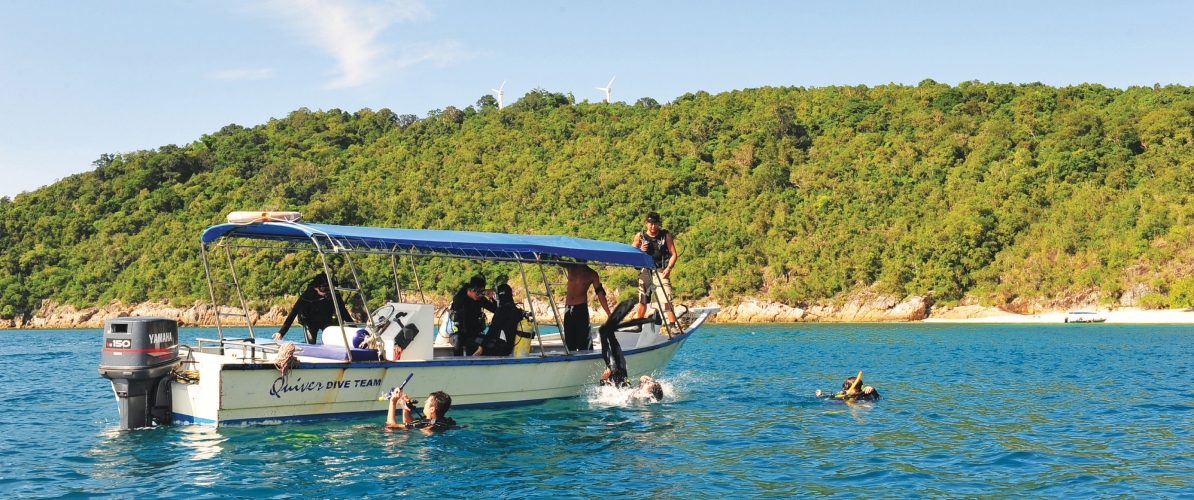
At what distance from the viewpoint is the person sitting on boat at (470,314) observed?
1456cm

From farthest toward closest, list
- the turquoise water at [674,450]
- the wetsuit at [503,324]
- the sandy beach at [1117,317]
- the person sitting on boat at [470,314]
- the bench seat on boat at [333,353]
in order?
the sandy beach at [1117,317] → the wetsuit at [503,324] → the person sitting on boat at [470,314] → the bench seat on boat at [333,353] → the turquoise water at [674,450]

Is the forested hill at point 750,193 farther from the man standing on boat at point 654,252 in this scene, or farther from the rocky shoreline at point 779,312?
the man standing on boat at point 654,252

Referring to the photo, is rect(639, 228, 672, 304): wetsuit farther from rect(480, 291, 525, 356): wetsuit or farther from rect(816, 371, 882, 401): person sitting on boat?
rect(816, 371, 882, 401): person sitting on boat

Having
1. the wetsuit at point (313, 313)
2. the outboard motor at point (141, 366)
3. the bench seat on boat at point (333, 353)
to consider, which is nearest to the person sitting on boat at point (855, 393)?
the bench seat on boat at point (333, 353)

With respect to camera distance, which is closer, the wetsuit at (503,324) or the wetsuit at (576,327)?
the wetsuit at (503,324)

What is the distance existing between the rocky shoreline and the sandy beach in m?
0.08

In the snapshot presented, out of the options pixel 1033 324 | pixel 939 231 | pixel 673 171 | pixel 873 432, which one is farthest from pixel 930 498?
pixel 673 171

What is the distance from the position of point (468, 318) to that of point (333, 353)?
2426 millimetres

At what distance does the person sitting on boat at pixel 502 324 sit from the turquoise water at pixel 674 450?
1.01 meters

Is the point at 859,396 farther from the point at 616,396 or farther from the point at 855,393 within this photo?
Answer: the point at 616,396

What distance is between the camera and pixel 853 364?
2694 centimetres

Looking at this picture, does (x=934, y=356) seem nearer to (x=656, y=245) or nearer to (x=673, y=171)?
(x=656, y=245)

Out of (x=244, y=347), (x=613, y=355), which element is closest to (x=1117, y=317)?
(x=613, y=355)

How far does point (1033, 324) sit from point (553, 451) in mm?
59383
